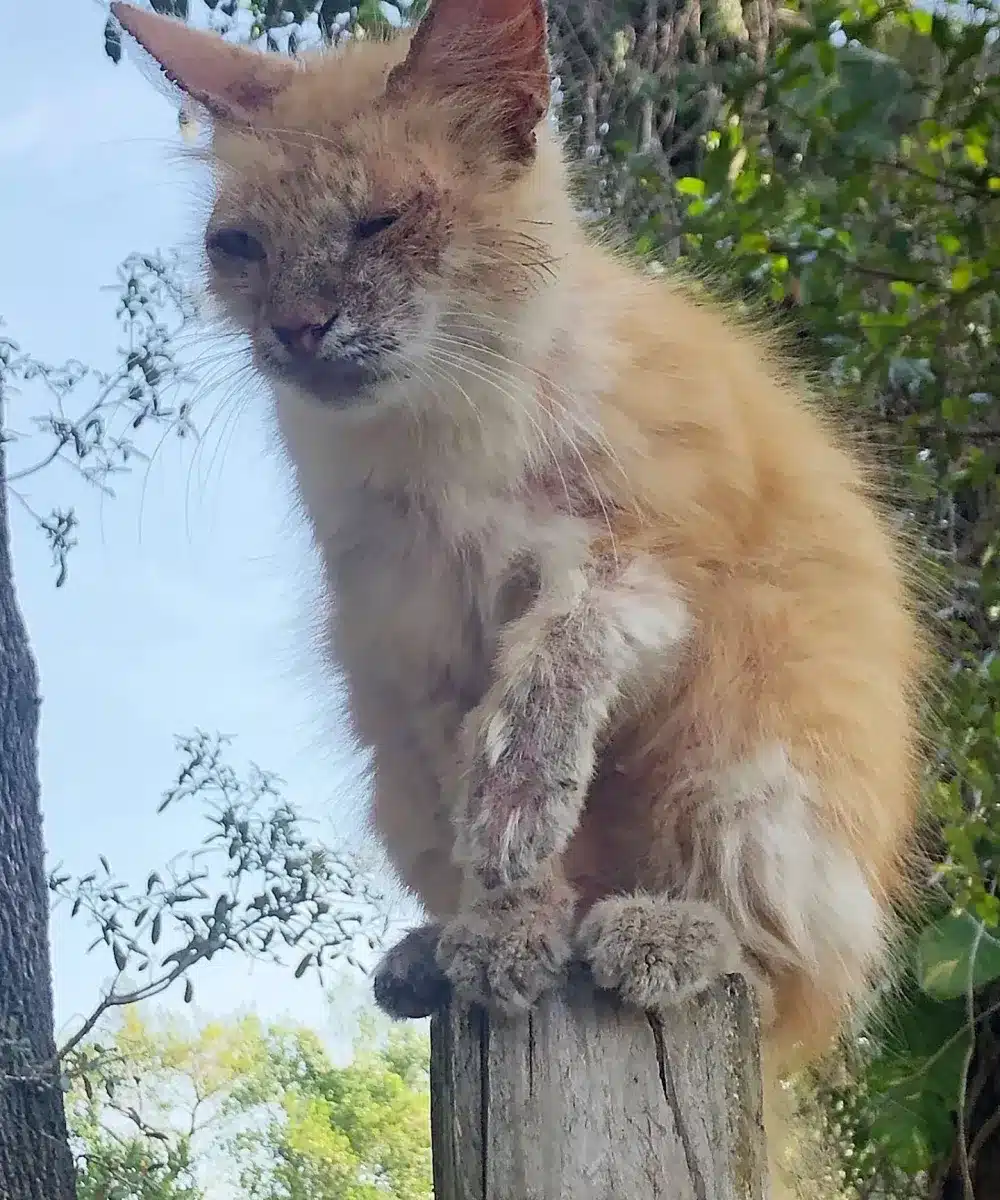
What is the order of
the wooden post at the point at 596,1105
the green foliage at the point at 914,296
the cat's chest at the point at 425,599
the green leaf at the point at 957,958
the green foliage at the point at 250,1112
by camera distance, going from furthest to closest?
the green foliage at the point at 250,1112
the green foliage at the point at 914,296
the green leaf at the point at 957,958
the cat's chest at the point at 425,599
the wooden post at the point at 596,1105

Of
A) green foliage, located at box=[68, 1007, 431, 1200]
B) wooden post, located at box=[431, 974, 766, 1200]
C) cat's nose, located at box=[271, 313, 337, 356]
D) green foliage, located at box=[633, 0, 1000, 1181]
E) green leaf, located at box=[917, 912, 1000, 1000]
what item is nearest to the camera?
wooden post, located at box=[431, 974, 766, 1200]

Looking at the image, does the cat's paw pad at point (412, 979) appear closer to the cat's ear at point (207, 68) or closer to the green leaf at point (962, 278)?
the cat's ear at point (207, 68)

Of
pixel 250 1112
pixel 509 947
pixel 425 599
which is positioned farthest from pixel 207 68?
pixel 250 1112

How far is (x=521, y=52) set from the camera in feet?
3.04

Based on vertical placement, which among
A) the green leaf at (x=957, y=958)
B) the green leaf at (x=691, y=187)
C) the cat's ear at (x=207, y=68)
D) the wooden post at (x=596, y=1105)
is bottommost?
the wooden post at (x=596, y=1105)

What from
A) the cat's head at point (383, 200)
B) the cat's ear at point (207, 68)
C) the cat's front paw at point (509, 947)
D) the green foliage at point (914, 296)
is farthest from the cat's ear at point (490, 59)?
the cat's front paw at point (509, 947)

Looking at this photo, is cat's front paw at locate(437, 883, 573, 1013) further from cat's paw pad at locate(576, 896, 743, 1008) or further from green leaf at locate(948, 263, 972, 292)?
green leaf at locate(948, 263, 972, 292)

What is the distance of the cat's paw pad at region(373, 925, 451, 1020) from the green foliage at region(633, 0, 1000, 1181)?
550 mm

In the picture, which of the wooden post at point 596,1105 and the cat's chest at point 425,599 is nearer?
the wooden post at point 596,1105

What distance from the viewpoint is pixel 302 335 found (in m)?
0.88

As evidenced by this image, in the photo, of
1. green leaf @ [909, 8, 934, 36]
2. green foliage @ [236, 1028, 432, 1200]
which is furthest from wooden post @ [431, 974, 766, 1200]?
green leaf @ [909, 8, 934, 36]

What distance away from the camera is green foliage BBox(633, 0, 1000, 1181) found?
1259 millimetres

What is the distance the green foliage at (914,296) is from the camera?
126 cm

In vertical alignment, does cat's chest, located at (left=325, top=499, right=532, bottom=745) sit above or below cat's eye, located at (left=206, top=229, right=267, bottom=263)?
below
